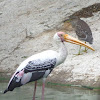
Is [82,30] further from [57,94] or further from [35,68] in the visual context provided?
[35,68]

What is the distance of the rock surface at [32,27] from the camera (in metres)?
8.68

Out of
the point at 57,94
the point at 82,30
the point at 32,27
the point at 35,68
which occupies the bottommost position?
the point at 57,94

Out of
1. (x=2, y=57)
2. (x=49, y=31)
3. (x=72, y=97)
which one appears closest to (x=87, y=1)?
(x=49, y=31)

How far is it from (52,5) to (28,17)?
2.71ft

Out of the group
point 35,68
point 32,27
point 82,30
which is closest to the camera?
point 35,68

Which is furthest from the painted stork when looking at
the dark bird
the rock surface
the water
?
the dark bird

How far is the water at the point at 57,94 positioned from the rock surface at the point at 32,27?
1.24 m

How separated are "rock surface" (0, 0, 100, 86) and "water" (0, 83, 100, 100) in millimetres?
1236

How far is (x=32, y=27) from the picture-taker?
9.42 meters

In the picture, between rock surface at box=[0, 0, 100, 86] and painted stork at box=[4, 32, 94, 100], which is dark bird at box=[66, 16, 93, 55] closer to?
rock surface at box=[0, 0, 100, 86]

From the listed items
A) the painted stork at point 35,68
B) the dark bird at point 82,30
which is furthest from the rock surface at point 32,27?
the painted stork at point 35,68

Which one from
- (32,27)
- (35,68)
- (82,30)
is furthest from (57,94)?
(32,27)

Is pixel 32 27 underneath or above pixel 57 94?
above

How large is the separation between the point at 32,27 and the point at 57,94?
3386 millimetres
